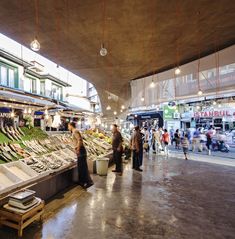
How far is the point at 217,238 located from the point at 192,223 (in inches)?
21.7

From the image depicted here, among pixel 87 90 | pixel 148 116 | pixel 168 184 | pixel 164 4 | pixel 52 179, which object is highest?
pixel 87 90

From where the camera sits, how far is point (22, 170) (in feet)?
15.3

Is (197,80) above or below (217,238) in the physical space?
above

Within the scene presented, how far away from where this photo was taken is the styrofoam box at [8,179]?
3.90m

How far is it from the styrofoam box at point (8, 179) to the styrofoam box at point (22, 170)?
0.12 metres

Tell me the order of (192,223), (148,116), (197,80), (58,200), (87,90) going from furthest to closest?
(87,90), (148,116), (197,80), (58,200), (192,223)

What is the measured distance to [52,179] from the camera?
16.6 ft

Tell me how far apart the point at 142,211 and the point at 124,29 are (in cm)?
505

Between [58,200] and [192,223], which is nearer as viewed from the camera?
[192,223]

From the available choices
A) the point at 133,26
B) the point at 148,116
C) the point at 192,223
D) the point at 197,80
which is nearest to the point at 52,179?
the point at 192,223

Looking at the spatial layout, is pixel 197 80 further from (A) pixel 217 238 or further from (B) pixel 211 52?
(A) pixel 217 238

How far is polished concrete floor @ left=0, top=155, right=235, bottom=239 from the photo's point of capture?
3.49m

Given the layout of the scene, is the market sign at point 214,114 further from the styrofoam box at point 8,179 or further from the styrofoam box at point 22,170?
the styrofoam box at point 8,179

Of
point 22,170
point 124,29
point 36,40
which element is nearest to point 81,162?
point 22,170
